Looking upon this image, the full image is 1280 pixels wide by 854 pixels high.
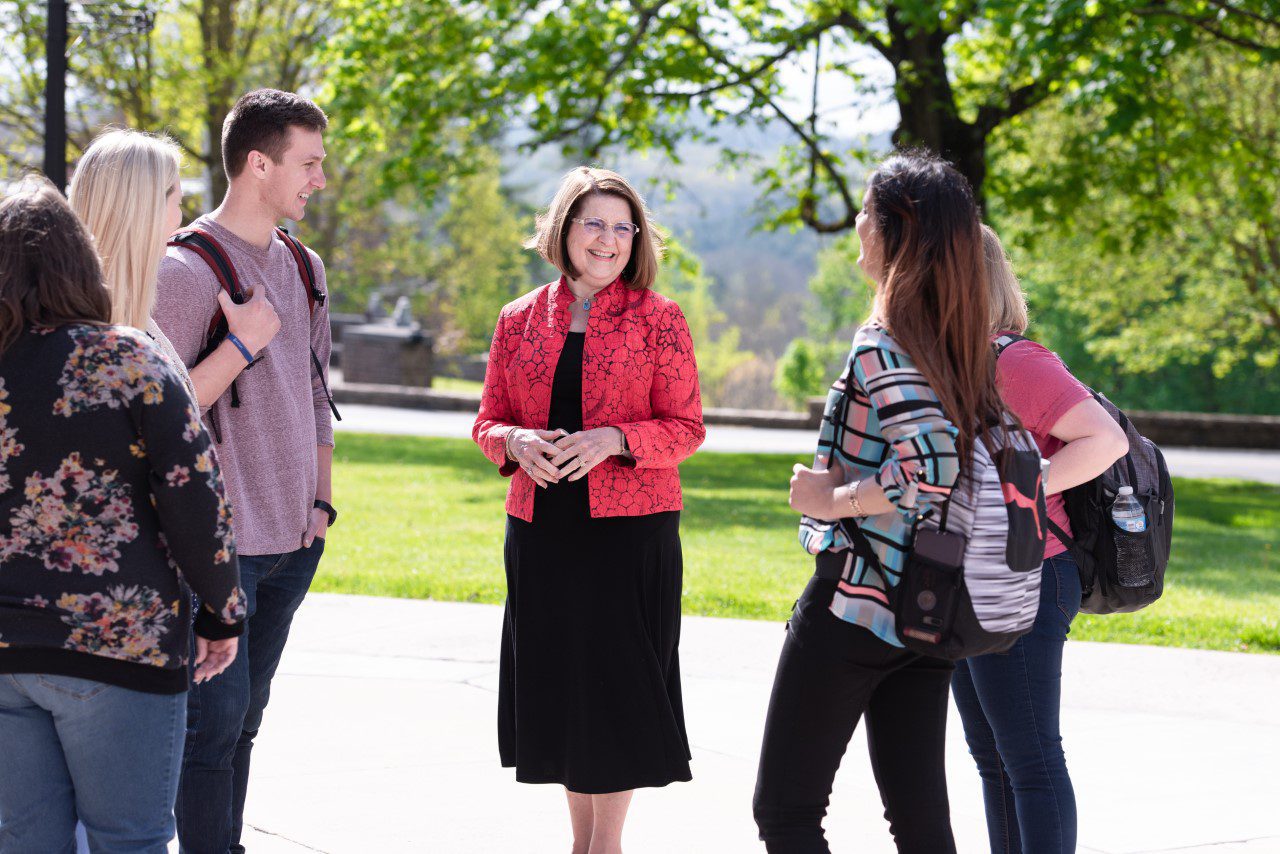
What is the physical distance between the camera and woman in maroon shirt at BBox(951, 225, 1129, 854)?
10.3 feet

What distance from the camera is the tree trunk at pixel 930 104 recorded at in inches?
641

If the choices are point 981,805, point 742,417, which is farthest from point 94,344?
point 742,417

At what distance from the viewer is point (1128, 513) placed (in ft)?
10.7

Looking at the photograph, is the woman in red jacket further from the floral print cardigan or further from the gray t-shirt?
the floral print cardigan

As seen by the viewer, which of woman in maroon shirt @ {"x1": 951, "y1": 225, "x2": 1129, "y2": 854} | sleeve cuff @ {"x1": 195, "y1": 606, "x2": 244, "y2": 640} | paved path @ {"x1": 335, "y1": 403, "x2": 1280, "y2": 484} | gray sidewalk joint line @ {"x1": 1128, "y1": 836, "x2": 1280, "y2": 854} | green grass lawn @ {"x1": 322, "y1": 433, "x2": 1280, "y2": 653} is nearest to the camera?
sleeve cuff @ {"x1": 195, "y1": 606, "x2": 244, "y2": 640}

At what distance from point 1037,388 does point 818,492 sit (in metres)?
0.71

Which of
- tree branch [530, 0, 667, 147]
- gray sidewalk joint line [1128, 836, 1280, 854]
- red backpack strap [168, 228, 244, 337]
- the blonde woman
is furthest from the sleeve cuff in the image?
tree branch [530, 0, 667, 147]

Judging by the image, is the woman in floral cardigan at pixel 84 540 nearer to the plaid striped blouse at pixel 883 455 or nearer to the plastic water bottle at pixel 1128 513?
the plaid striped blouse at pixel 883 455

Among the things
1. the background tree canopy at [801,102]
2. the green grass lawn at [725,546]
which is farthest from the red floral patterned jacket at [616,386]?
the background tree canopy at [801,102]

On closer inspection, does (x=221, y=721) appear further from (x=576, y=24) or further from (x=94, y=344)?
(x=576, y=24)

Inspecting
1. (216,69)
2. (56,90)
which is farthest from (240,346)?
(216,69)

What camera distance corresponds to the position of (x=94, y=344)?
2.31 metres

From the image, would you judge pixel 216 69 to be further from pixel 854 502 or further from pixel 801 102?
pixel 854 502

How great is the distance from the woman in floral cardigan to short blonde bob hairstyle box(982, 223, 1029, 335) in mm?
1858
